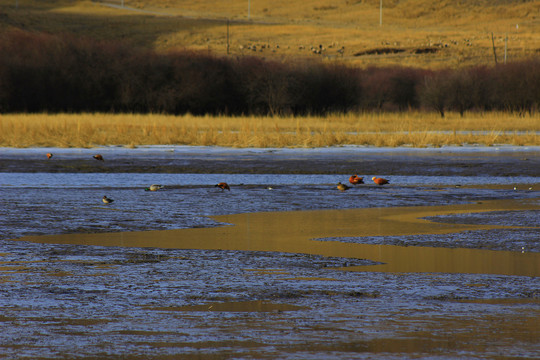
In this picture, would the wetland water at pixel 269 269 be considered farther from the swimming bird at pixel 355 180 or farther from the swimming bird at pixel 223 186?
the swimming bird at pixel 355 180

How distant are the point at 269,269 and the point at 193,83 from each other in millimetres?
41133

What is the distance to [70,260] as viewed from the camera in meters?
7.84

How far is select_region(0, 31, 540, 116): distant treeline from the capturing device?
46750 millimetres

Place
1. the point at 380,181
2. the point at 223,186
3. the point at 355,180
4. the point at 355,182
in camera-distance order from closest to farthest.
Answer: the point at 223,186 < the point at 355,180 < the point at 355,182 < the point at 380,181

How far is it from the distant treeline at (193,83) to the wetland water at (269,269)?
3198 cm

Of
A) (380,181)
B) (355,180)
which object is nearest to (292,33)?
(380,181)

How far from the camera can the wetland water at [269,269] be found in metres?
5.16

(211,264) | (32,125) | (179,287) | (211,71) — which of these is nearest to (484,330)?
(179,287)

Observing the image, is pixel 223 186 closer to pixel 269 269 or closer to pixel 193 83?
pixel 269 269

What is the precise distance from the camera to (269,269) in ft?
24.4

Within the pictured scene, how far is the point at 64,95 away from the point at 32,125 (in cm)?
1957

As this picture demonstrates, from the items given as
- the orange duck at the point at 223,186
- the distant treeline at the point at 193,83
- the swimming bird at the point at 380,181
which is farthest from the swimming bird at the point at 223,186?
the distant treeline at the point at 193,83

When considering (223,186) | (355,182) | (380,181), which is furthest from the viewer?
(380,181)

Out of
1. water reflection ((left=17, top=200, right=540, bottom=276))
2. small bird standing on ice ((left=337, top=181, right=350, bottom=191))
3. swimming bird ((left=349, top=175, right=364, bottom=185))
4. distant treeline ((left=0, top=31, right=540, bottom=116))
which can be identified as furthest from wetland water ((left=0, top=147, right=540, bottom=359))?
distant treeline ((left=0, top=31, right=540, bottom=116))
